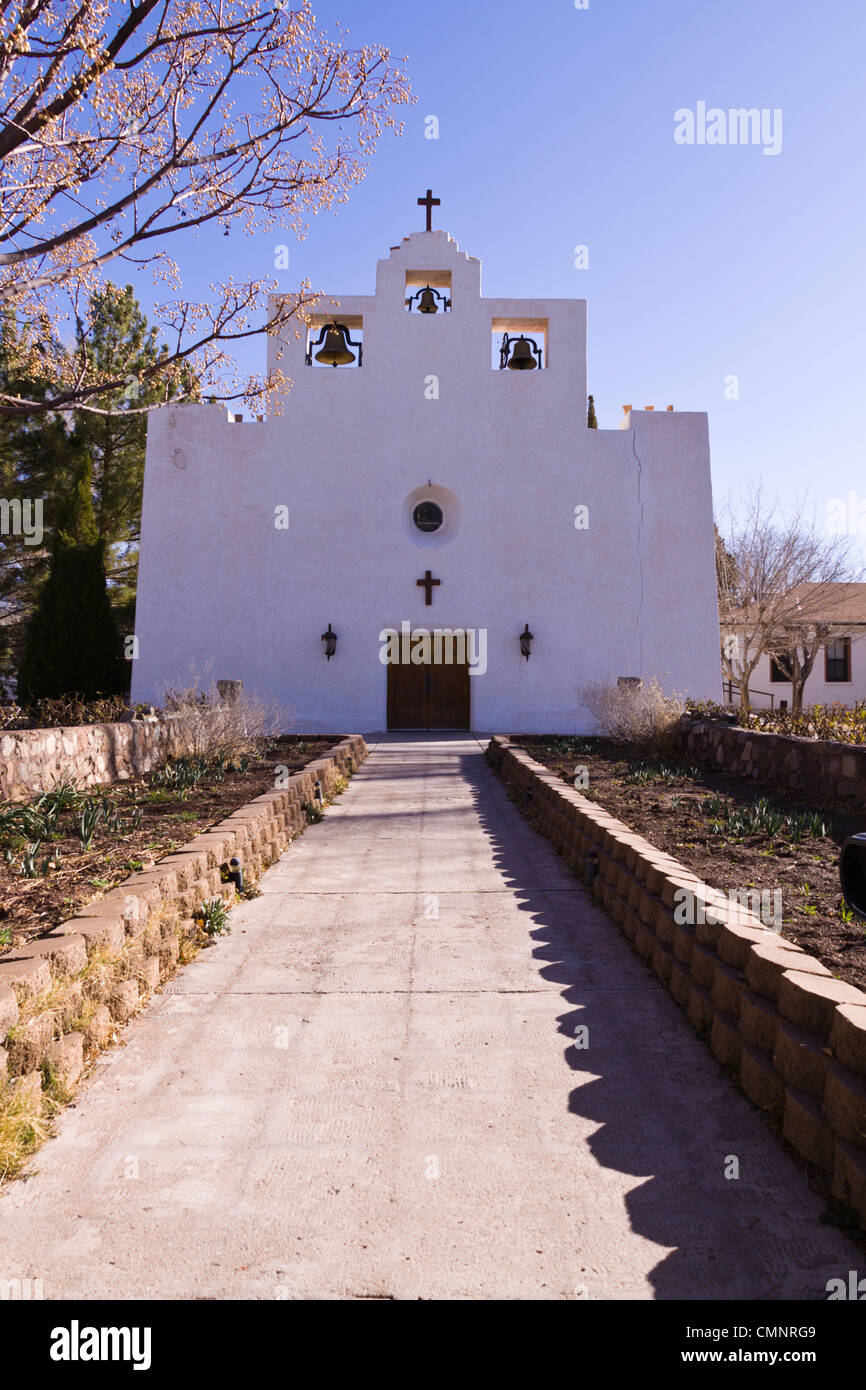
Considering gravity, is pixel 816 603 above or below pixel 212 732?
above

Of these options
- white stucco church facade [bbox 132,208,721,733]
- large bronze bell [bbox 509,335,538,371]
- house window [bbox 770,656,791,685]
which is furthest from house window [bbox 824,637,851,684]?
large bronze bell [bbox 509,335,538,371]

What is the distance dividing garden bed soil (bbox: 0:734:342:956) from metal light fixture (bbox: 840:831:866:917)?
3223 mm

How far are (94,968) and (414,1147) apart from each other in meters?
1.59

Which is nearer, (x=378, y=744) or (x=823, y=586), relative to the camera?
(x=378, y=744)

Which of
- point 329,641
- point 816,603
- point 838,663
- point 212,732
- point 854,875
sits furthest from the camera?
point 838,663

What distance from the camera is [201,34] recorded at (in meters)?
7.50

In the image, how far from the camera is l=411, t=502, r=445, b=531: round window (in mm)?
21609

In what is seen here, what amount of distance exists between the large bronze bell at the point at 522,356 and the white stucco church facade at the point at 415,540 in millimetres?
851

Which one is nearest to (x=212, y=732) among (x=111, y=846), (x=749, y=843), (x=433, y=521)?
(x=111, y=846)

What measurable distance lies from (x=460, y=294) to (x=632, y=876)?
1828 centimetres

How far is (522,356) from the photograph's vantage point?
20.4 m

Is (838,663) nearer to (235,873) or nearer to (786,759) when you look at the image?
(786,759)

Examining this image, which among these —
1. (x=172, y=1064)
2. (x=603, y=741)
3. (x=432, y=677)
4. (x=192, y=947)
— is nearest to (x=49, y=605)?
(x=432, y=677)
